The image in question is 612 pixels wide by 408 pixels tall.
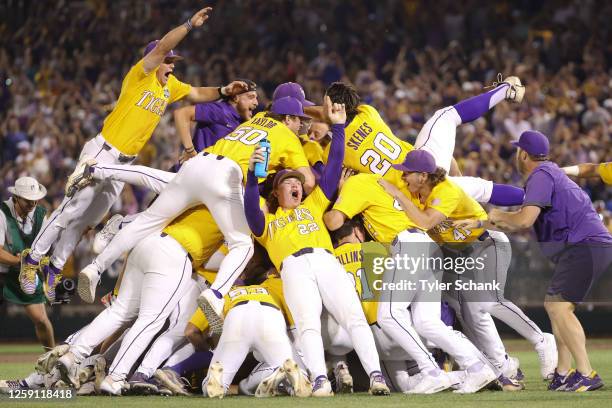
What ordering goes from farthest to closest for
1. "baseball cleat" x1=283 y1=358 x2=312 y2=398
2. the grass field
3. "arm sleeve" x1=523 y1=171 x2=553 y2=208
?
"arm sleeve" x1=523 y1=171 x2=553 y2=208
"baseball cleat" x1=283 y1=358 x2=312 y2=398
the grass field

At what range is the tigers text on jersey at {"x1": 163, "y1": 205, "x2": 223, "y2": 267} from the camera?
30.3 feet

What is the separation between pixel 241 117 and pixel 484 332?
3381 millimetres

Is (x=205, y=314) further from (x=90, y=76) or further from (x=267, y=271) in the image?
→ (x=90, y=76)

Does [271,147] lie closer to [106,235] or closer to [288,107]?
[288,107]

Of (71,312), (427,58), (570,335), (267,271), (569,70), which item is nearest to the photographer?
(570,335)

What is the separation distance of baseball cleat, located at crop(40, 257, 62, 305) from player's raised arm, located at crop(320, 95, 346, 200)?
313 centimetres

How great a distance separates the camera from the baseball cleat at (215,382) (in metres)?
8.06

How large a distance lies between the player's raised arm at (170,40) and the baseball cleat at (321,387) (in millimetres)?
3540

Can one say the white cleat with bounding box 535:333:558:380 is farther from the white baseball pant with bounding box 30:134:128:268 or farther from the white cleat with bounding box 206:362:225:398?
the white baseball pant with bounding box 30:134:128:268

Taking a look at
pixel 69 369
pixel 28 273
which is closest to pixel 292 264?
pixel 69 369

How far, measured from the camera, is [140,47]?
70.5 feet

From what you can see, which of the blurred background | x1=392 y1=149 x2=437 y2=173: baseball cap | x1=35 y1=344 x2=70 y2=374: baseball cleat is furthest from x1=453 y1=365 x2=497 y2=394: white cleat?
the blurred background

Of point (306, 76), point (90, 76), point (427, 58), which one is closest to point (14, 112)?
point (90, 76)

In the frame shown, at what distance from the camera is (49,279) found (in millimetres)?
10617
